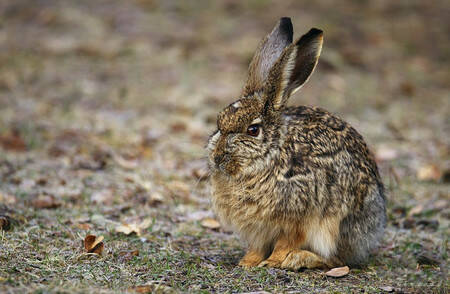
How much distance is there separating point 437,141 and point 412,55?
4.72 metres

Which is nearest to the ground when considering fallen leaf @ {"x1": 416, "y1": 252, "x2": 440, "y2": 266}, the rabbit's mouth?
fallen leaf @ {"x1": 416, "y1": 252, "x2": 440, "y2": 266}

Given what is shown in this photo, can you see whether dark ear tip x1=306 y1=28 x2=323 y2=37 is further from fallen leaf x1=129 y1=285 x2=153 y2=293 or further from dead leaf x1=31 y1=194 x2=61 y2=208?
dead leaf x1=31 y1=194 x2=61 y2=208

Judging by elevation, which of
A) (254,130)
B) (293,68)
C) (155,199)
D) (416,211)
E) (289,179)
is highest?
(293,68)

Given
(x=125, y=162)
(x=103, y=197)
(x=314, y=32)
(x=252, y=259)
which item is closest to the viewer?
(x=314, y=32)

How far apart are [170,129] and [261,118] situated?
4.79m

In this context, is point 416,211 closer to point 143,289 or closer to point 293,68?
point 293,68

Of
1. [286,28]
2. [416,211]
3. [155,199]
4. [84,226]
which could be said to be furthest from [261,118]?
[416,211]

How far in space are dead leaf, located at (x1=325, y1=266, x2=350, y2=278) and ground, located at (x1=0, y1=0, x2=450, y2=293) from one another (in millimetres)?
97

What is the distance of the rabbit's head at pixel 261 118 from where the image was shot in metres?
4.27

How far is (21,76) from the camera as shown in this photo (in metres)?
10.6

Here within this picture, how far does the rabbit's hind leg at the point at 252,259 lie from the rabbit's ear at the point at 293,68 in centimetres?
119

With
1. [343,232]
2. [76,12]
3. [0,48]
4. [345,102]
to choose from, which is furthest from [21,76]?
[343,232]

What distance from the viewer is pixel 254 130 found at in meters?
4.34

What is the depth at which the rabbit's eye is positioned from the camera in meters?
4.33
